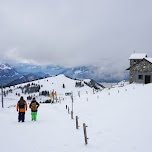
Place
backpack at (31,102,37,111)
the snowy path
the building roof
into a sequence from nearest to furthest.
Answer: the snowy path → backpack at (31,102,37,111) → the building roof

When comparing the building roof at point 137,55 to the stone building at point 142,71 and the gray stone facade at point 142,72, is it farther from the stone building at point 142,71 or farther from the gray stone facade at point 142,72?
the gray stone facade at point 142,72

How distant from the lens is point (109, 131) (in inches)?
595

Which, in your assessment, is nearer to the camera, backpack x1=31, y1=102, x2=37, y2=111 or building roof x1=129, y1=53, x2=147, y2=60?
backpack x1=31, y1=102, x2=37, y2=111

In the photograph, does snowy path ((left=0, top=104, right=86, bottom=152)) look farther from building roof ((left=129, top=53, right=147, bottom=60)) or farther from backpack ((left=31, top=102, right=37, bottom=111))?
building roof ((left=129, top=53, right=147, bottom=60))

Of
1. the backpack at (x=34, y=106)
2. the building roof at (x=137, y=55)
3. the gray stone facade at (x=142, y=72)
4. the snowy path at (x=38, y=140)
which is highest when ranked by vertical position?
the building roof at (x=137, y=55)

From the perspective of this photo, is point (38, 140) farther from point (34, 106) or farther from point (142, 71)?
point (142, 71)

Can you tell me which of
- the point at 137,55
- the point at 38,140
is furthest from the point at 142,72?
the point at 38,140

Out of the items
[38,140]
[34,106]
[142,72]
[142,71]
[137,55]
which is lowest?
[38,140]

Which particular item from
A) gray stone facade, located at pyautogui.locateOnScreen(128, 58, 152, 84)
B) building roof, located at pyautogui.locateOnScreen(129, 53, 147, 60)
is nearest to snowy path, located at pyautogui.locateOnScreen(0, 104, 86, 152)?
gray stone facade, located at pyautogui.locateOnScreen(128, 58, 152, 84)

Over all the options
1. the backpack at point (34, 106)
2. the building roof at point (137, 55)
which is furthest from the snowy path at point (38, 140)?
the building roof at point (137, 55)

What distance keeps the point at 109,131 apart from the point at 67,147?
17.1 feet

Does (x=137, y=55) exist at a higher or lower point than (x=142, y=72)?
higher

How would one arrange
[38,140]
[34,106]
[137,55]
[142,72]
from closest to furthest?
[38,140] → [34,106] → [142,72] → [137,55]

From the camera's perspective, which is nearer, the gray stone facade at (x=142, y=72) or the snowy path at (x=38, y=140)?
the snowy path at (x=38, y=140)
